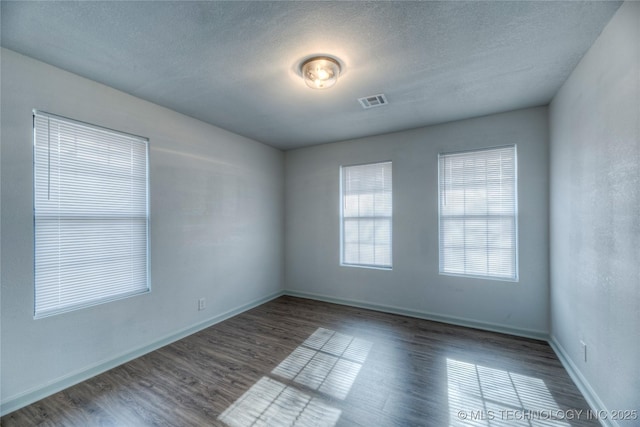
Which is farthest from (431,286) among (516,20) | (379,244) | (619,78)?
(516,20)

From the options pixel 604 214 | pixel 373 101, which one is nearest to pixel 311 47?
pixel 373 101

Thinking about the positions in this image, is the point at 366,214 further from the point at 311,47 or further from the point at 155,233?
the point at 155,233

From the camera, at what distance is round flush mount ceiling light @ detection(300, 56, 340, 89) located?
6.64 ft

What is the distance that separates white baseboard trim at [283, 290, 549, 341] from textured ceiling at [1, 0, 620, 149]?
2.59 metres

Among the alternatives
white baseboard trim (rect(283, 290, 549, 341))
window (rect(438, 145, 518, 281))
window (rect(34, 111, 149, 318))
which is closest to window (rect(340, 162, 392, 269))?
white baseboard trim (rect(283, 290, 549, 341))

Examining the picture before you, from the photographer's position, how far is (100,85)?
2.43 metres

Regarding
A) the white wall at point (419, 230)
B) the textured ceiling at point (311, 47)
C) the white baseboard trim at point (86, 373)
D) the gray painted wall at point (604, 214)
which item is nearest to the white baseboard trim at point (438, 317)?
the white wall at point (419, 230)

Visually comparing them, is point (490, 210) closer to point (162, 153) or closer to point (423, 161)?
point (423, 161)

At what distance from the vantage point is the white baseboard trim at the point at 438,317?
9.85ft

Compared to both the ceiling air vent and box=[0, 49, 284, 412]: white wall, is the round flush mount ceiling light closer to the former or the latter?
the ceiling air vent

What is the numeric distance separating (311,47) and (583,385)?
3309mm

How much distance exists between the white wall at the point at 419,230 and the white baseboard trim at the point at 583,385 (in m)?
0.45

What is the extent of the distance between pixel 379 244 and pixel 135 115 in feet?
11.3

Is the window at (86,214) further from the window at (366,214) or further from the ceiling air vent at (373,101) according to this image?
the window at (366,214)
